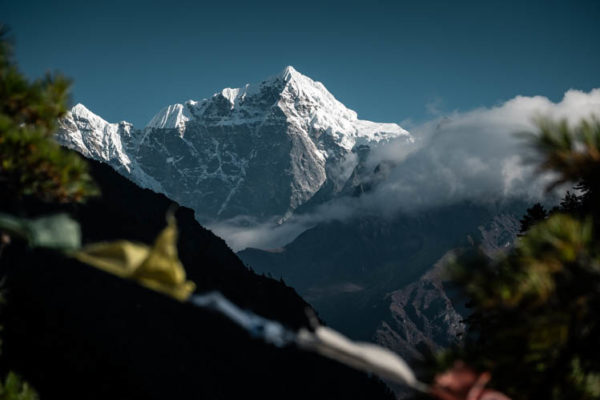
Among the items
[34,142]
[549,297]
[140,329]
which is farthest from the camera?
[140,329]

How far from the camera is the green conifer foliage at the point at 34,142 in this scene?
3.39 meters

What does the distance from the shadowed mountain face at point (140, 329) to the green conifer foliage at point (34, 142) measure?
128 feet

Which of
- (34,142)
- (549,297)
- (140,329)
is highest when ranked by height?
(140,329)

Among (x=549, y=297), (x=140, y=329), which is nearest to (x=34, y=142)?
(x=549, y=297)

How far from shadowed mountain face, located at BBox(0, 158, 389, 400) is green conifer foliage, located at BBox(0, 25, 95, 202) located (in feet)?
128

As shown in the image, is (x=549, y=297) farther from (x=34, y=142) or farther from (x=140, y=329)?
(x=140, y=329)

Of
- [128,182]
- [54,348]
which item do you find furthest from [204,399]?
[128,182]

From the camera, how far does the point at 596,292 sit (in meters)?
2.34

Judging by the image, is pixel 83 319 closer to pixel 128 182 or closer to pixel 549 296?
pixel 128 182

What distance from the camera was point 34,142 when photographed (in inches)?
137

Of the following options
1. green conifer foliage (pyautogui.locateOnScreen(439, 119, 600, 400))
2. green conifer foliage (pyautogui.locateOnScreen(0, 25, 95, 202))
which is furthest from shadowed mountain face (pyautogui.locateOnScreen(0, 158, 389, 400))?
green conifer foliage (pyautogui.locateOnScreen(439, 119, 600, 400))

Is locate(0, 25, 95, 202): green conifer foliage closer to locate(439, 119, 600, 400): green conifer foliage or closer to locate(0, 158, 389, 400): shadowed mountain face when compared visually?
locate(439, 119, 600, 400): green conifer foliage

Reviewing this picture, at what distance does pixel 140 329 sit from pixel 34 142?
308 ft

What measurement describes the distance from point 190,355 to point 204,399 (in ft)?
40.8
